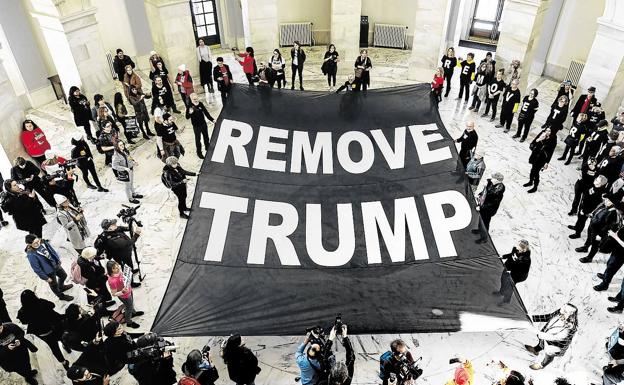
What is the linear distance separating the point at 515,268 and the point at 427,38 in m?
9.13

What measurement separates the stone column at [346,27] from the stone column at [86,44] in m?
6.73

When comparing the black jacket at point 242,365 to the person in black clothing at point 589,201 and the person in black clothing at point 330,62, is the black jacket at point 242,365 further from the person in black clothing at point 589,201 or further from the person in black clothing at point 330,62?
the person in black clothing at point 330,62

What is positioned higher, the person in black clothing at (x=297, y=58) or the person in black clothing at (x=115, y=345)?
the person in black clothing at (x=297, y=58)

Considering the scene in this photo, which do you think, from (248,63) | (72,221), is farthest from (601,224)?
(248,63)

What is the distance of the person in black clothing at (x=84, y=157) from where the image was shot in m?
9.30

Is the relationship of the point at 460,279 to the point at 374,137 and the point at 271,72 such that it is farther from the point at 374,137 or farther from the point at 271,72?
the point at 271,72

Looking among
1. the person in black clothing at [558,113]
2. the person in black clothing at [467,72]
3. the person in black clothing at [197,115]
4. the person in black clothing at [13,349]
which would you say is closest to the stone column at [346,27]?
the person in black clothing at [467,72]

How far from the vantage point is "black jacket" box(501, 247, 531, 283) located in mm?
6797

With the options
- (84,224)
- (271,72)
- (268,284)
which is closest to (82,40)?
(271,72)

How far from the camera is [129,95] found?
11.4 metres

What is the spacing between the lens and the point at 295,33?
17266mm

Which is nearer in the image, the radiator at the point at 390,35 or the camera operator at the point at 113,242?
the camera operator at the point at 113,242

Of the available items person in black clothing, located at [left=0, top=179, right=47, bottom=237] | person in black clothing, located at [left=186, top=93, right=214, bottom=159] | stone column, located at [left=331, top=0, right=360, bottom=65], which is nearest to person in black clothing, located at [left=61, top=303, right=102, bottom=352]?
person in black clothing, located at [left=0, top=179, right=47, bottom=237]

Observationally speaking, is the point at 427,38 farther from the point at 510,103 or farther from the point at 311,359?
the point at 311,359
